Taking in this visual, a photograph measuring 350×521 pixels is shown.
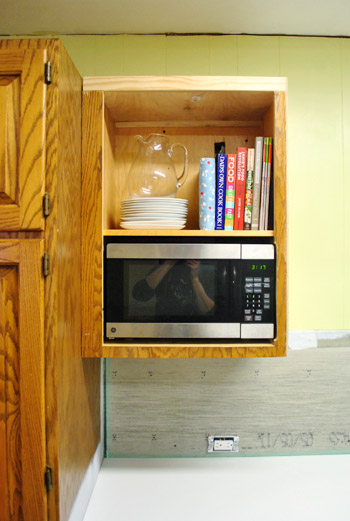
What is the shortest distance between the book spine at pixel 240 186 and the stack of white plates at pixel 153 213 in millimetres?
197

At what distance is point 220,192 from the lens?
133 centimetres

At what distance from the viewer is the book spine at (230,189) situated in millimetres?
1322

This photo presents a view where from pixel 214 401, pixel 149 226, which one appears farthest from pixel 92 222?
pixel 214 401

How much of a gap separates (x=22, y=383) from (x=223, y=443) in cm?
94

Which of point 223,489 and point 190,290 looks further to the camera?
point 223,489

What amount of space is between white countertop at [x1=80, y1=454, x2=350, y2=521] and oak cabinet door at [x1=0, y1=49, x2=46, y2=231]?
980 mm

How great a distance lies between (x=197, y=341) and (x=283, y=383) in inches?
20.6


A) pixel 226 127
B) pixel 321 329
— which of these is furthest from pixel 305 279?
pixel 226 127

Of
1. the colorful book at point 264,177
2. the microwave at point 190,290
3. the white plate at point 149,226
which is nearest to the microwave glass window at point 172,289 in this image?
the microwave at point 190,290

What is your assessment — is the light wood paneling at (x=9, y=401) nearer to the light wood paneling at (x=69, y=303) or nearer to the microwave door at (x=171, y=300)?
the light wood paneling at (x=69, y=303)

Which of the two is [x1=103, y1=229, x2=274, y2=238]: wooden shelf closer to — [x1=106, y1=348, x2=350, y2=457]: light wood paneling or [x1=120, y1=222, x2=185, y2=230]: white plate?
[x1=120, y1=222, x2=185, y2=230]: white plate

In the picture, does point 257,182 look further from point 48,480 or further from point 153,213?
point 48,480

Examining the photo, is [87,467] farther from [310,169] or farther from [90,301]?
[310,169]

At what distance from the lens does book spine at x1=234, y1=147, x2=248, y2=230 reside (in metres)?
1.32
